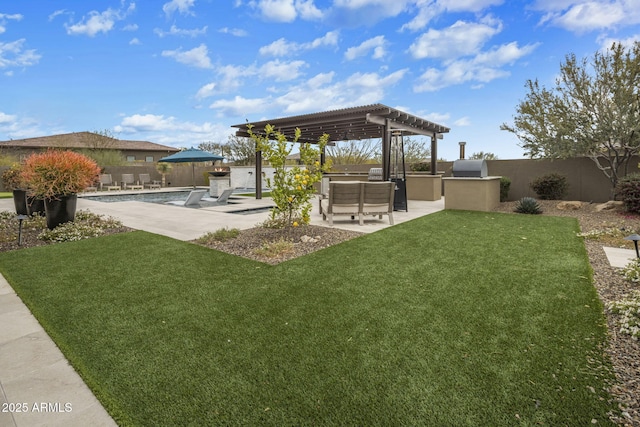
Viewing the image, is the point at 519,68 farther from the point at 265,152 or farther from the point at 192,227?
the point at 192,227

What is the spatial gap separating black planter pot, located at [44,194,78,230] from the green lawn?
7.27ft

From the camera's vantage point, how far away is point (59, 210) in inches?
264

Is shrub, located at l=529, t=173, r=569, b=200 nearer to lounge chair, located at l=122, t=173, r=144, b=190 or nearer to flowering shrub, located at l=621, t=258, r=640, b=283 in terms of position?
flowering shrub, located at l=621, t=258, r=640, b=283

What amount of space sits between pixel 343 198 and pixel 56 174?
5505 millimetres

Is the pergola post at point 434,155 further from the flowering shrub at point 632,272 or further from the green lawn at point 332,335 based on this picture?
→ the flowering shrub at point 632,272

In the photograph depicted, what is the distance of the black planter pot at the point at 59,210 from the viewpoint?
662 centimetres

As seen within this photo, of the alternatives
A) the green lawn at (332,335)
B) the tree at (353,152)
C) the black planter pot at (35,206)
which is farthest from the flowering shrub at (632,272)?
the tree at (353,152)

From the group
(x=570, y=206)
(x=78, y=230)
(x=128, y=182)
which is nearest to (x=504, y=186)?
(x=570, y=206)

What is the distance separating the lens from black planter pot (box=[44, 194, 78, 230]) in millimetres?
6617

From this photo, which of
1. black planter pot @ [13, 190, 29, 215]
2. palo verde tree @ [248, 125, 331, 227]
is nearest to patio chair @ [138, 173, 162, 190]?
black planter pot @ [13, 190, 29, 215]

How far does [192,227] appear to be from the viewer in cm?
721

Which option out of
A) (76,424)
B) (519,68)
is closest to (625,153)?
(519,68)

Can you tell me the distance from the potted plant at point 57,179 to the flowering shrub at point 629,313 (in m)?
8.32

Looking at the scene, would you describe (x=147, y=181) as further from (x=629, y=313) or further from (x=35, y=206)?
(x=629, y=313)
